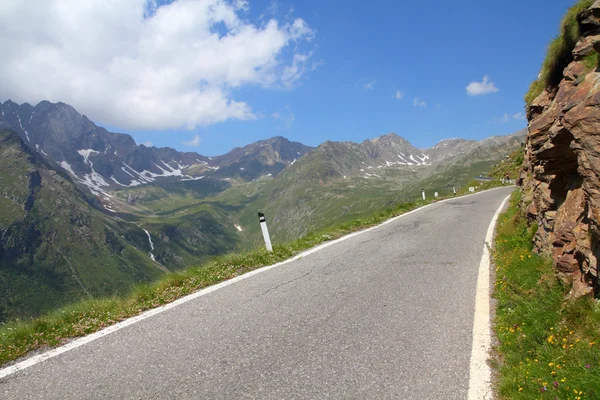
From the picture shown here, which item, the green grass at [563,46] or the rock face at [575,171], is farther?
the green grass at [563,46]

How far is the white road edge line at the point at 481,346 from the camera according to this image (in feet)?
13.7

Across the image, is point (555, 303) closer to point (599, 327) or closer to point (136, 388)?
point (599, 327)

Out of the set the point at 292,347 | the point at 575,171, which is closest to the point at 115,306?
the point at 292,347

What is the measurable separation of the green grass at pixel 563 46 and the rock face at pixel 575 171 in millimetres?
410

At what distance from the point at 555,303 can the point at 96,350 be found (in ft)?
23.5

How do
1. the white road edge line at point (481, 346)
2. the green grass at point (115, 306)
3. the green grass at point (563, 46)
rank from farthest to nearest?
the green grass at point (563, 46), the green grass at point (115, 306), the white road edge line at point (481, 346)

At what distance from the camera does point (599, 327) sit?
456 centimetres

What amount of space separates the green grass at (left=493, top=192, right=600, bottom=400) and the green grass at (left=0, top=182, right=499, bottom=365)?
20.5 feet

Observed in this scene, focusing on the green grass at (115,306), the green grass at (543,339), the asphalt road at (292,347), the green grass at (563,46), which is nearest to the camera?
the green grass at (543,339)

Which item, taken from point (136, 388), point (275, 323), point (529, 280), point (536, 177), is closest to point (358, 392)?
point (275, 323)

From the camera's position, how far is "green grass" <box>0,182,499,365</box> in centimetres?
584

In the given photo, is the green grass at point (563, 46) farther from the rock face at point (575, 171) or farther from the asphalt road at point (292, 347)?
the asphalt road at point (292, 347)

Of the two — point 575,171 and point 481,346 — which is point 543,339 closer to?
point 481,346

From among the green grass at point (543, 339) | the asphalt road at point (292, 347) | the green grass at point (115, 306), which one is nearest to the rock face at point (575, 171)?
the green grass at point (543, 339)
